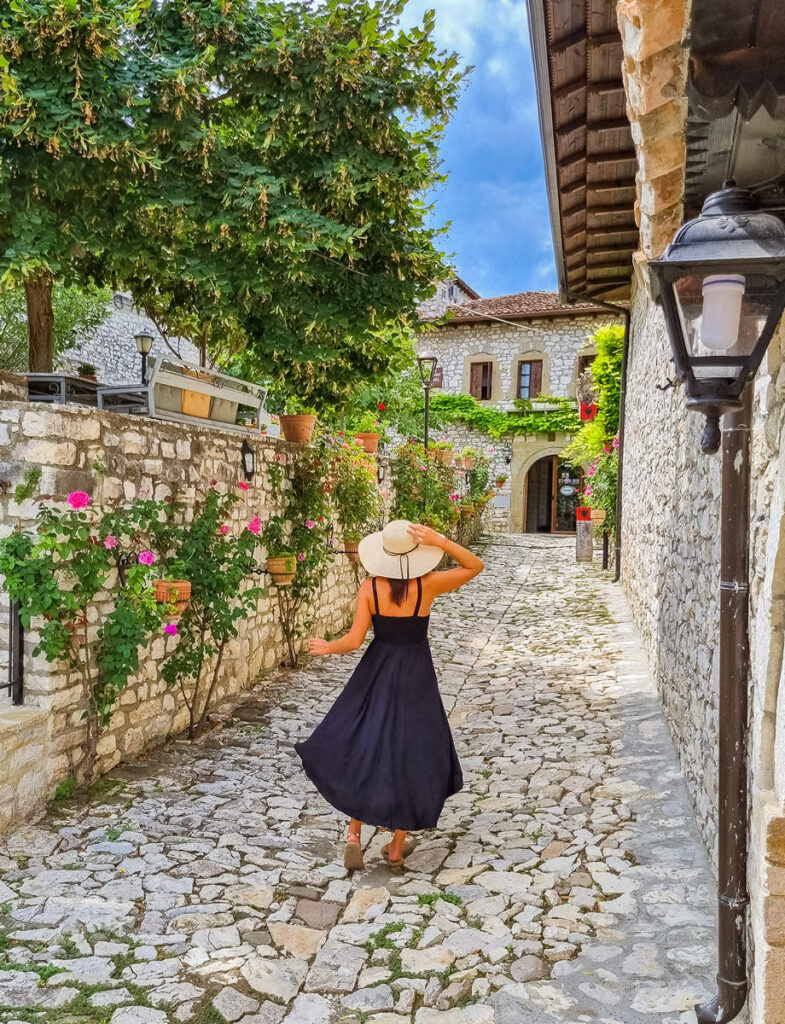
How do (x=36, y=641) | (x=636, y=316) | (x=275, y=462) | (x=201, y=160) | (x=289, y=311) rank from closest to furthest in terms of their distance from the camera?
1. (x=36, y=641)
2. (x=201, y=160)
3. (x=275, y=462)
4. (x=289, y=311)
5. (x=636, y=316)

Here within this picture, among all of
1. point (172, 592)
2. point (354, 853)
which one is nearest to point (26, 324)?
point (172, 592)

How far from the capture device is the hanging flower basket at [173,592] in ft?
14.2

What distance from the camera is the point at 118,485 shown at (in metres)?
4.33

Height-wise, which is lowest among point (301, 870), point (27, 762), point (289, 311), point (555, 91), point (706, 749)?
point (301, 870)

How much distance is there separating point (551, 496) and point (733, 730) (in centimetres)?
2115

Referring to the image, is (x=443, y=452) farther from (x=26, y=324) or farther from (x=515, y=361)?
(x=515, y=361)

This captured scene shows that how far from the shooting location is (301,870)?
3.30 metres

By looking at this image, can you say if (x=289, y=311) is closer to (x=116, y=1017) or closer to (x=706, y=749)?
(x=706, y=749)

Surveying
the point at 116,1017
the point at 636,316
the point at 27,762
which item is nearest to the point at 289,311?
the point at 636,316

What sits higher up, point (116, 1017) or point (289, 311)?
point (289, 311)

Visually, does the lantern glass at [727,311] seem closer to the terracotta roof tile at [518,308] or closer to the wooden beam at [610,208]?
the wooden beam at [610,208]

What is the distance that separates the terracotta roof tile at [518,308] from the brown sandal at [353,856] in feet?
60.6

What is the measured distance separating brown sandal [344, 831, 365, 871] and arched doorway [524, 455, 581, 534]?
18558mm

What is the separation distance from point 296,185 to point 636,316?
4.33 m
